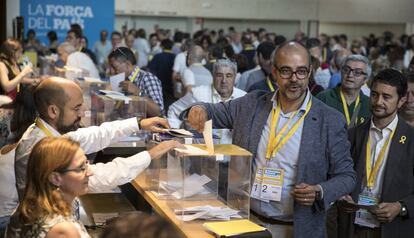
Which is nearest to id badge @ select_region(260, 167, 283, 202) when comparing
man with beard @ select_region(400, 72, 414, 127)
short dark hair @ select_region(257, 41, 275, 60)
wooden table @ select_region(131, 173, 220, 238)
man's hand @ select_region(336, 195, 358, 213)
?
wooden table @ select_region(131, 173, 220, 238)

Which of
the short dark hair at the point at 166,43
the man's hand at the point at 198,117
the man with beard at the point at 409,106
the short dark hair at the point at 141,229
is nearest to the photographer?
the short dark hair at the point at 141,229

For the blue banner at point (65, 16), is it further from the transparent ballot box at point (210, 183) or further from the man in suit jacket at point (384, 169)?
the transparent ballot box at point (210, 183)

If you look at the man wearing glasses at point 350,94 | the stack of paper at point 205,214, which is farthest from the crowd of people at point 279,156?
the man wearing glasses at point 350,94

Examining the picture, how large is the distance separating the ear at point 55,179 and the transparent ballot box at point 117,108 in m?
2.19

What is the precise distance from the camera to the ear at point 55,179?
2.36m

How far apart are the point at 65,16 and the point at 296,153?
10.6 metres

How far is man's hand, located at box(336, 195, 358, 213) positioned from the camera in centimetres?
320

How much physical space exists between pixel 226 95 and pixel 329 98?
98 cm

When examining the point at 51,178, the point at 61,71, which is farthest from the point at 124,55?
the point at 51,178

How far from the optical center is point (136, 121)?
11.2ft

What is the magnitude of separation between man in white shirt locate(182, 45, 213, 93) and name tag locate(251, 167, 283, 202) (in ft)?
14.0

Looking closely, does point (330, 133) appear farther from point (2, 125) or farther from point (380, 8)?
point (380, 8)

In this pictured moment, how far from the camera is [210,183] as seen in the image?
289cm

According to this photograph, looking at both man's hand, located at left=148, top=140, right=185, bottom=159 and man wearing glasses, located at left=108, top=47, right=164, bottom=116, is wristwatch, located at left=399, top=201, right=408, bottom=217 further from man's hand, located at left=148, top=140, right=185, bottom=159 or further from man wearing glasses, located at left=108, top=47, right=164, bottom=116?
man wearing glasses, located at left=108, top=47, right=164, bottom=116
